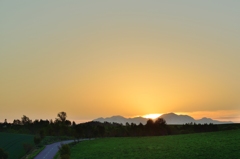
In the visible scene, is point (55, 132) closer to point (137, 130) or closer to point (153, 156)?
point (137, 130)

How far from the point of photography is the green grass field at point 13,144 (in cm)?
11175

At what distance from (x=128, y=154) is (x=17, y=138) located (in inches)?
3823

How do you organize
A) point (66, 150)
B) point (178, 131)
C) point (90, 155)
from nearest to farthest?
point (66, 150) → point (90, 155) → point (178, 131)

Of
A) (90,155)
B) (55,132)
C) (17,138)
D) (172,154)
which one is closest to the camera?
(172,154)

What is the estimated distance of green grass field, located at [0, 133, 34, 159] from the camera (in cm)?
11175

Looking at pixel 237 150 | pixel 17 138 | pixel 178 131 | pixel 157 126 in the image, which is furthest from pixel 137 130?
pixel 237 150

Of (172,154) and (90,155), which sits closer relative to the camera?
(172,154)

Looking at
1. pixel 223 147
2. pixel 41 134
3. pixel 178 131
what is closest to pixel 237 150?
pixel 223 147

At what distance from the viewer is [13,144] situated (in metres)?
133

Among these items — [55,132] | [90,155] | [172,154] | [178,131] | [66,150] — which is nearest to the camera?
[66,150]

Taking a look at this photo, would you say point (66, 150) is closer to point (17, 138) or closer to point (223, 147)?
point (223, 147)

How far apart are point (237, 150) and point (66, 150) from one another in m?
30.9

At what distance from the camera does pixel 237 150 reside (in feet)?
186

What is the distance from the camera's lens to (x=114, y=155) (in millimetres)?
63531
